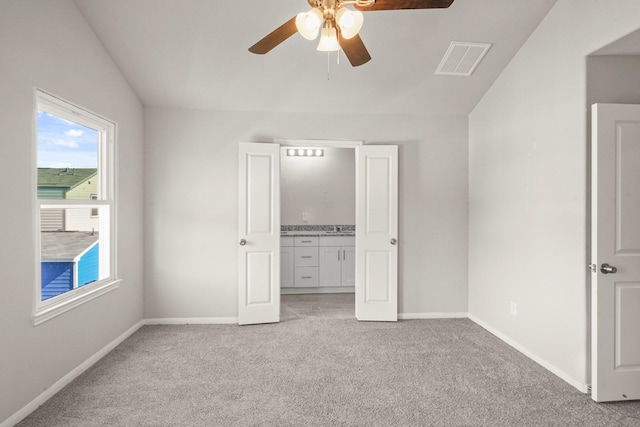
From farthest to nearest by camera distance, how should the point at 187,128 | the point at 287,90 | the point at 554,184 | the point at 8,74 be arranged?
the point at 187,128, the point at 287,90, the point at 554,184, the point at 8,74

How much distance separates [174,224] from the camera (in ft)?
12.9

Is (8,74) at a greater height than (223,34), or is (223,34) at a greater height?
(223,34)

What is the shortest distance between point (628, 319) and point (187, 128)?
13.9 ft

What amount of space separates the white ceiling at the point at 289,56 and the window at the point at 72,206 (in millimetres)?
758

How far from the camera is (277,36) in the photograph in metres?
1.92

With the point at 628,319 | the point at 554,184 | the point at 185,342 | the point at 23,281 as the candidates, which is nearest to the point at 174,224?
the point at 185,342

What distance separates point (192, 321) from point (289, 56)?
9.85 ft

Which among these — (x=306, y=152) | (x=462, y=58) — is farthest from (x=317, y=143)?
(x=306, y=152)

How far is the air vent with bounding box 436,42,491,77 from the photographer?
10.4 ft

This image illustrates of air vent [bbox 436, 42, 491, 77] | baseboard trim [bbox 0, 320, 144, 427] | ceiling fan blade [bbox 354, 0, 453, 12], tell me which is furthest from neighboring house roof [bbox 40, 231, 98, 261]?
air vent [bbox 436, 42, 491, 77]

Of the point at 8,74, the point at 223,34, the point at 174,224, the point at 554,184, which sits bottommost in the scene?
the point at 174,224

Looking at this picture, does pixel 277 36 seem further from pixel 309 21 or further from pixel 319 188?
pixel 319 188

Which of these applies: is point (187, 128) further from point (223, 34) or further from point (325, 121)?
point (325, 121)

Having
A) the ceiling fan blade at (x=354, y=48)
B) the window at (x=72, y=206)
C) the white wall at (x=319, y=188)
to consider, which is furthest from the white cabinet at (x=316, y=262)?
the ceiling fan blade at (x=354, y=48)
